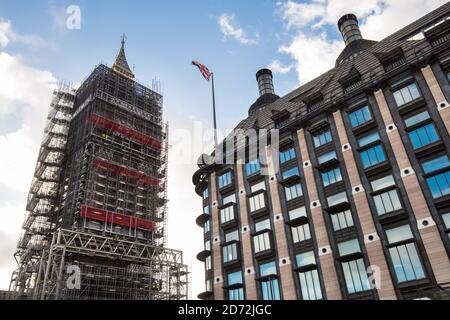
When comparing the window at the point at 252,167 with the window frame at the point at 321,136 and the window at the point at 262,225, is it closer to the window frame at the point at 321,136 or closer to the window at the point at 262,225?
the window at the point at 262,225

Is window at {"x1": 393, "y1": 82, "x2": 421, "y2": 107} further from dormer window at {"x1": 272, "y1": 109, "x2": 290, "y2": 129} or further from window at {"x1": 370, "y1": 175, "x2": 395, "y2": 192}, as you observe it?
dormer window at {"x1": 272, "y1": 109, "x2": 290, "y2": 129}

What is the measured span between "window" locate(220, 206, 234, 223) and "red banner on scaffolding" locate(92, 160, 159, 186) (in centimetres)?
2784

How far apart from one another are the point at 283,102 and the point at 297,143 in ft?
37.1

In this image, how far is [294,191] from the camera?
37.6 meters

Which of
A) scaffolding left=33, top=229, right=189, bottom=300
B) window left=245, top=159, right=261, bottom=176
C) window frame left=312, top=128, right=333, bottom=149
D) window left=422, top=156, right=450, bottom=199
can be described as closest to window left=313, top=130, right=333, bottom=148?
window frame left=312, top=128, right=333, bottom=149

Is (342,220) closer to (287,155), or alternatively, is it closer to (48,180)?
(287,155)

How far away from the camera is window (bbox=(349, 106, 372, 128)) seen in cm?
3562

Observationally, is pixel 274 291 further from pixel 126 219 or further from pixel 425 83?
pixel 126 219

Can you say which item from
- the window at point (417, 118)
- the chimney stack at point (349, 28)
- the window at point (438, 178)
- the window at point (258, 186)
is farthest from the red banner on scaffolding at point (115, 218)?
the window at point (438, 178)

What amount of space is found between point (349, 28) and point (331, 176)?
28.4 meters

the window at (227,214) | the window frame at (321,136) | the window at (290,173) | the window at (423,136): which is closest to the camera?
the window at (423,136)

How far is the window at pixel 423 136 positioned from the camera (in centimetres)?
3062

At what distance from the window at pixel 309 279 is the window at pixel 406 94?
1644 cm
